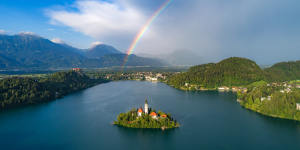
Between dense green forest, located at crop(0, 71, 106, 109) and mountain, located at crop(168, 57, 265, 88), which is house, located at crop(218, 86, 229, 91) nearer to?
mountain, located at crop(168, 57, 265, 88)

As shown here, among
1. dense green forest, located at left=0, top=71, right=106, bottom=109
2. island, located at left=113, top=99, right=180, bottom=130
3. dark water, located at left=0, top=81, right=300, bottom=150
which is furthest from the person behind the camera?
dense green forest, located at left=0, top=71, right=106, bottom=109

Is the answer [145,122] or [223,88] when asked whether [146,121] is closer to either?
[145,122]

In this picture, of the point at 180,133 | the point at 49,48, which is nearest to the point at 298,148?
the point at 180,133

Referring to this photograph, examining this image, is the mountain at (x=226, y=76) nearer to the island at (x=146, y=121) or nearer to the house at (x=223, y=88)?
the house at (x=223, y=88)

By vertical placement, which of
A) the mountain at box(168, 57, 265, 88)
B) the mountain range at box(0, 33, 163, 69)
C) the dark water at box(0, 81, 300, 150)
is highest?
the mountain range at box(0, 33, 163, 69)

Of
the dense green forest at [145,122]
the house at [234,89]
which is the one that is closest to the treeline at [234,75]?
the house at [234,89]

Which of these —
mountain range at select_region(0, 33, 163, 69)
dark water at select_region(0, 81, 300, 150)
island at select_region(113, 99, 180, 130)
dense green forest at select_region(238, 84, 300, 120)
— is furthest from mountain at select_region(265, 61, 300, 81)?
mountain range at select_region(0, 33, 163, 69)

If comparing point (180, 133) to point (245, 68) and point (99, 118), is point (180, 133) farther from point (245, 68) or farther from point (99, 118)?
point (245, 68)
